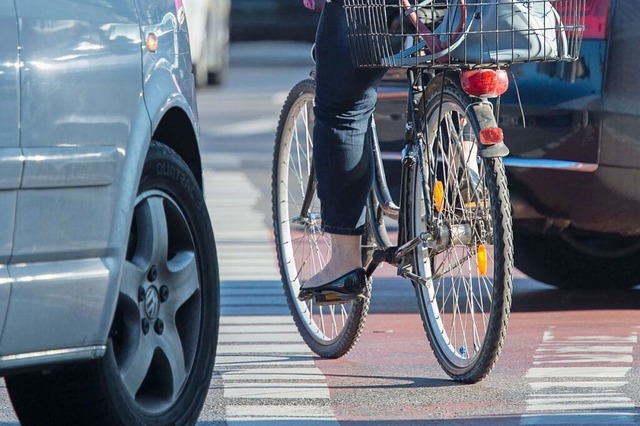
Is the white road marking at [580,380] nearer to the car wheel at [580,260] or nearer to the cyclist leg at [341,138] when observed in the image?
the cyclist leg at [341,138]

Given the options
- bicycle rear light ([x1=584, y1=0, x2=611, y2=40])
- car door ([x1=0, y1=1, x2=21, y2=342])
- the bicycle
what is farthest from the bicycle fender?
car door ([x1=0, y1=1, x2=21, y2=342])

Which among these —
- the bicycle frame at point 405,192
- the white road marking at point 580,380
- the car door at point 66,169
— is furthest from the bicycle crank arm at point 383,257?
the car door at point 66,169

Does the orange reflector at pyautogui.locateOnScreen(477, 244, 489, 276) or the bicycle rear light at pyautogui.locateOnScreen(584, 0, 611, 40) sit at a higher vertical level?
the bicycle rear light at pyautogui.locateOnScreen(584, 0, 611, 40)

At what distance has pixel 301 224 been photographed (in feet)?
19.6

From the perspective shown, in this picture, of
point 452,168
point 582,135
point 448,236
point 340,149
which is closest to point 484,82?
point 452,168

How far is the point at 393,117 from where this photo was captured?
663cm

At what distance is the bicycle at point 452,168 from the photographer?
475 centimetres

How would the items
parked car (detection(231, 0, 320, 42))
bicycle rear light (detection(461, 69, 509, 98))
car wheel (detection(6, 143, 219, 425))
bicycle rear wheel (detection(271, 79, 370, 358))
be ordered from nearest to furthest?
car wheel (detection(6, 143, 219, 425)), bicycle rear light (detection(461, 69, 509, 98)), bicycle rear wheel (detection(271, 79, 370, 358)), parked car (detection(231, 0, 320, 42))

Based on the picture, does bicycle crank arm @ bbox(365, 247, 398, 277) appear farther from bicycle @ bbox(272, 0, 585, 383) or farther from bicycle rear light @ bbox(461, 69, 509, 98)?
bicycle rear light @ bbox(461, 69, 509, 98)

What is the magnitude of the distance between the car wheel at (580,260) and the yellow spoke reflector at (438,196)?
1.93 m

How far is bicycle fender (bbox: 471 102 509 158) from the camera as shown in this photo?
4.77 meters

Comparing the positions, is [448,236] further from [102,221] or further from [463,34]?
[102,221]

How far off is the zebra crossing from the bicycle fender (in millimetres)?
844

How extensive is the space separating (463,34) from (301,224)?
150cm
